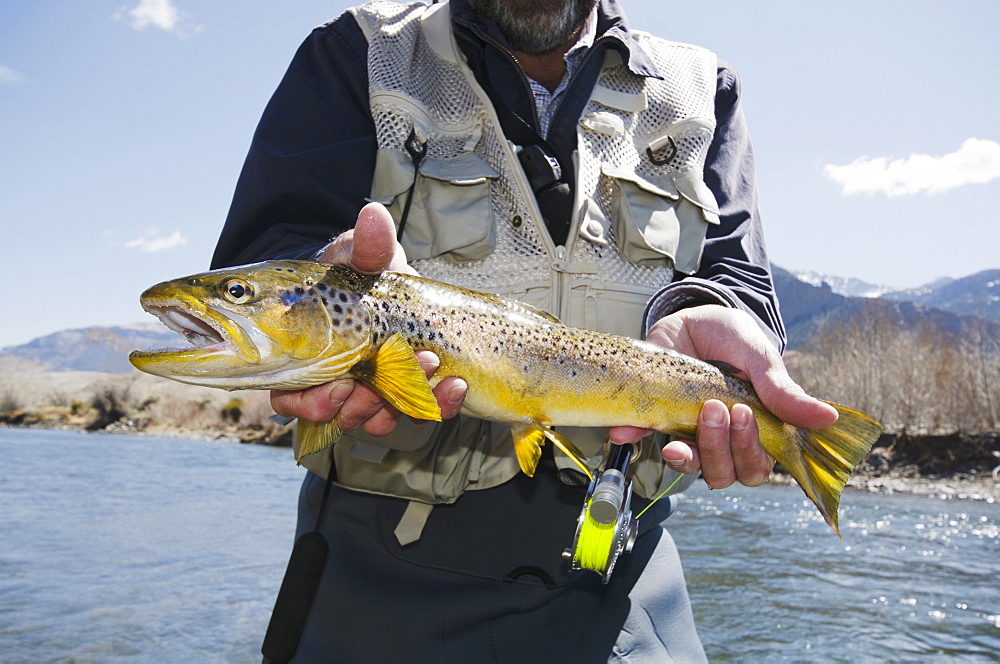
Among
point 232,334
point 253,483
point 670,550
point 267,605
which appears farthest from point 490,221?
point 253,483

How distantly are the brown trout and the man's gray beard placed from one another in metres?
1.41

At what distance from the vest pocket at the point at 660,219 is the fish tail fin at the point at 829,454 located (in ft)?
3.03

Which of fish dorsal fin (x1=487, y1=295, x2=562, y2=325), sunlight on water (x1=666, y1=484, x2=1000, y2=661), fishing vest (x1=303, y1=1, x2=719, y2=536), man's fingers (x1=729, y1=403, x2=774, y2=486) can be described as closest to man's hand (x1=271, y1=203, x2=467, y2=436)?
fish dorsal fin (x1=487, y1=295, x2=562, y2=325)

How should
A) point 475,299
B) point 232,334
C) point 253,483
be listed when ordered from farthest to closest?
point 253,483
point 475,299
point 232,334

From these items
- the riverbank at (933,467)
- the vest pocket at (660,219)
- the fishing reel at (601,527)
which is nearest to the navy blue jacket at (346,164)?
the vest pocket at (660,219)

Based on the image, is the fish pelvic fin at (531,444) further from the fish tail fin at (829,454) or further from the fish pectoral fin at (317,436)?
the fish tail fin at (829,454)

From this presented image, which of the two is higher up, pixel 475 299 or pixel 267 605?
pixel 475 299

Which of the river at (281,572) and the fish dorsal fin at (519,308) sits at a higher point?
the fish dorsal fin at (519,308)

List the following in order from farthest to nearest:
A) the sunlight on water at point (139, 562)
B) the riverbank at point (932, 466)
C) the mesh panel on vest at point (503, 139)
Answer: the riverbank at point (932, 466) → the sunlight on water at point (139, 562) → the mesh panel on vest at point (503, 139)

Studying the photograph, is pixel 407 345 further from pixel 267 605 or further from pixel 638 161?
pixel 267 605

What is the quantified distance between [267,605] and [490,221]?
536cm

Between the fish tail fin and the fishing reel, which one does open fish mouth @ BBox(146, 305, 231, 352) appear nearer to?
the fishing reel

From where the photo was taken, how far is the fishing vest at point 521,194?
2809 millimetres

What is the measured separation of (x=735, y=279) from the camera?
116 inches
